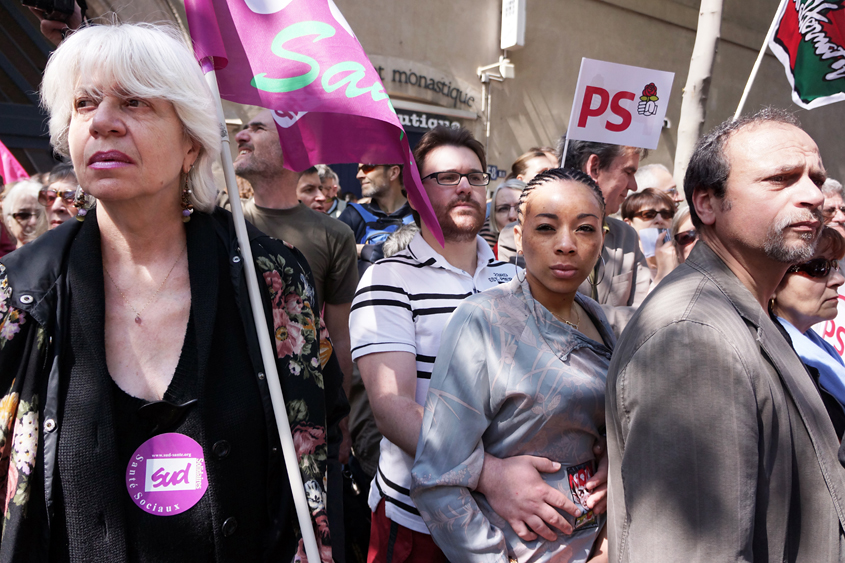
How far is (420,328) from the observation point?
83.1 inches

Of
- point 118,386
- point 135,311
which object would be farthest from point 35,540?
point 135,311

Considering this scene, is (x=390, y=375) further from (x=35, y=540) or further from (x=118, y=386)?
(x=35, y=540)

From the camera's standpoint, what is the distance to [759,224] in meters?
1.52

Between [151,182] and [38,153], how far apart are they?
7265 mm

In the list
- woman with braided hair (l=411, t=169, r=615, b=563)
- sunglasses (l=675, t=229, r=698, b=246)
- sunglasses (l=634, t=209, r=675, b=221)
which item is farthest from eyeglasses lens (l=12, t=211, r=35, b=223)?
sunglasses (l=634, t=209, r=675, b=221)

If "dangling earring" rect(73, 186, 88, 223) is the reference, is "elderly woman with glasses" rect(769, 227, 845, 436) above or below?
below

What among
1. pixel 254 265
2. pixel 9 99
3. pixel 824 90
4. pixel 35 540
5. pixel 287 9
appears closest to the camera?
pixel 35 540

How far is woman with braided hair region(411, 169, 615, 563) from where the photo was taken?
1.56 m

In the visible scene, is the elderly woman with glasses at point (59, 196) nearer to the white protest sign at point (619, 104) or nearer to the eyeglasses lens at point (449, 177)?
the eyeglasses lens at point (449, 177)

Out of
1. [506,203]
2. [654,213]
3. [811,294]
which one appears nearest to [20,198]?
[506,203]

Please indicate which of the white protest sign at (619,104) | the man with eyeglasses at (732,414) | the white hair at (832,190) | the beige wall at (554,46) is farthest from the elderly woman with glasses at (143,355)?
the beige wall at (554,46)

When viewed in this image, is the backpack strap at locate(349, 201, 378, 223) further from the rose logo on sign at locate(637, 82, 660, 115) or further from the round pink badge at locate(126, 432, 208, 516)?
the round pink badge at locate(126, 432, 208, 516)

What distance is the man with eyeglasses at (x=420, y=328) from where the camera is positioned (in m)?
1.87

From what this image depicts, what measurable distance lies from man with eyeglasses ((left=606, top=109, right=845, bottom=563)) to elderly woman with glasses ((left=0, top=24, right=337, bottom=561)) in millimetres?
826
